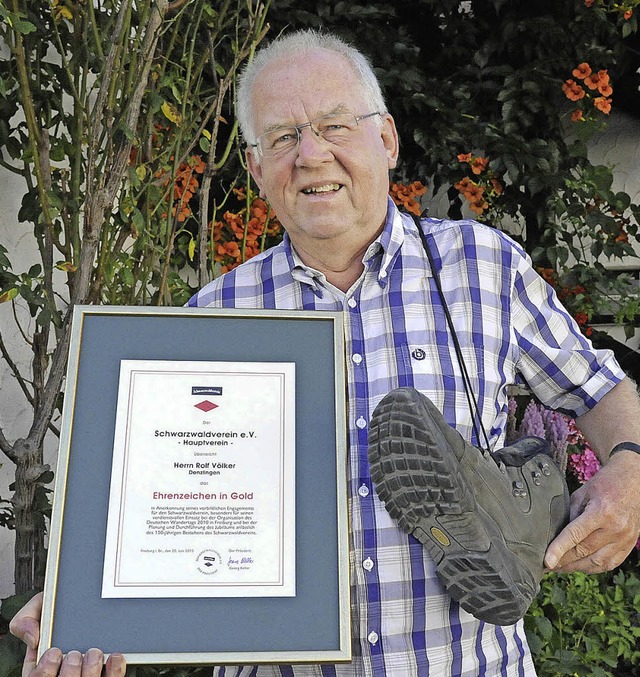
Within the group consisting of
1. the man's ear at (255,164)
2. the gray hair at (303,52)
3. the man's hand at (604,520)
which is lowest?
the man's hand at (604,520)

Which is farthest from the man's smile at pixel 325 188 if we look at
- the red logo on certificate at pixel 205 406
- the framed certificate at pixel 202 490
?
the red logo on certificate at pixel 205 406

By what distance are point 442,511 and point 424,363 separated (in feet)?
1.31

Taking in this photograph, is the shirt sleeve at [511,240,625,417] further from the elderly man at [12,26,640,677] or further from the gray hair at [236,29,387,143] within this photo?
the gray hair at [236,29,387,143]

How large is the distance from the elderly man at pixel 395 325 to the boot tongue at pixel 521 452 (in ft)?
0.31

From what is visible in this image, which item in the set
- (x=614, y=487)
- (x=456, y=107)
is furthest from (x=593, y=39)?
(x=614, y=487)

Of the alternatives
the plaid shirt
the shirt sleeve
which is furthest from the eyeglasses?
the shirt sleeve

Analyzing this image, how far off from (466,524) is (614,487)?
0.40 m

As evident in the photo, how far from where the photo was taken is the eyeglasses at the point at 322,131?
142 cm

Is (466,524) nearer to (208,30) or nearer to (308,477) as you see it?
(308,477)

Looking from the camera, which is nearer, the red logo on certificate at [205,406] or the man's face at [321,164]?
the red logo on certificate at [205,406]

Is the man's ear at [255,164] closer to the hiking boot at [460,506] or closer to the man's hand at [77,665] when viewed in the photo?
the hiking boot at [460,506]

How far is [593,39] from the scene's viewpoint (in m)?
3.25

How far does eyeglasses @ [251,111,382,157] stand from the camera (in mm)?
1416

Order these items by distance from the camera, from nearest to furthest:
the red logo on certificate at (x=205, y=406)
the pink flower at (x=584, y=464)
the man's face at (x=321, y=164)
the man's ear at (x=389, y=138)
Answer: the red logo on certificate at (x=205, y=406) < the man's face at (x=321, y=164) < the man's ear at (x=389, y=138) < the pink flower at (x=584, y=464)
